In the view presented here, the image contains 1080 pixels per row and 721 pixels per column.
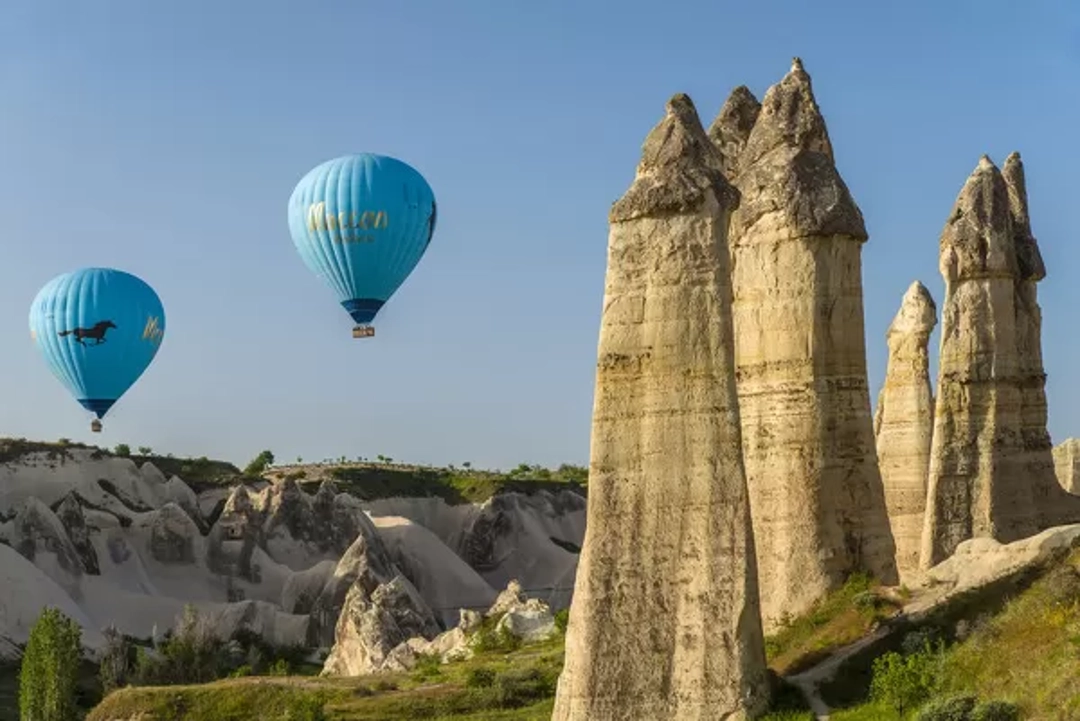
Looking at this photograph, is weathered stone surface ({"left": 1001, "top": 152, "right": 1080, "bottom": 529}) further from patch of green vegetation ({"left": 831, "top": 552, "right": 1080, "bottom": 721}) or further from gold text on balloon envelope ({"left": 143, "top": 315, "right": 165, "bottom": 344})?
gold text on balloon envelope ({"left": 143, "top": 315, "right": 165, "bottom": 344})

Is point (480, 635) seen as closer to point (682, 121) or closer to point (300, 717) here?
point (300, 717)

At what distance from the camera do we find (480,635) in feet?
155

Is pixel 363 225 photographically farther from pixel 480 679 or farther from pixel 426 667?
pixel 480 679

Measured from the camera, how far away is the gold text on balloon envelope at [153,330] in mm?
66250

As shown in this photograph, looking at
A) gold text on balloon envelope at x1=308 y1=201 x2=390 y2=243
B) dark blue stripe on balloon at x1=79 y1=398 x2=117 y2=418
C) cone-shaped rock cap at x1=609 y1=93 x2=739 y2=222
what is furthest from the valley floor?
dark blue stripe on balloon at x1=79 y1=398 x2=117 y2=418

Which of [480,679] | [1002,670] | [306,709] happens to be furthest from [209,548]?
[1002,670]

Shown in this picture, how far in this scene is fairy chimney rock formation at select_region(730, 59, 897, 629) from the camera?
1080 inches

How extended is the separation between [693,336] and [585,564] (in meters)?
3.92

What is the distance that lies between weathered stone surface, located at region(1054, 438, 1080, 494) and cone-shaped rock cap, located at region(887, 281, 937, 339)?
48.6 feet

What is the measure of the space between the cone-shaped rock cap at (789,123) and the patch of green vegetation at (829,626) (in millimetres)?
8552

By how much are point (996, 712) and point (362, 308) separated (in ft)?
136

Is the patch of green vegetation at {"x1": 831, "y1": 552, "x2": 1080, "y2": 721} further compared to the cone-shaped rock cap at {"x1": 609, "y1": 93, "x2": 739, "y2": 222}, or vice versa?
the cone-shaped rock cap at {"x1": 609, "y1": 93, "x2": 739, "y2": 222}

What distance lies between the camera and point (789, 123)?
30438 millimetres

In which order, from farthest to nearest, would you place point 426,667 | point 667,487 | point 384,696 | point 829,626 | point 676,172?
point 426,667
point 384,696
point 829,626
point 676,172
point 667,487
